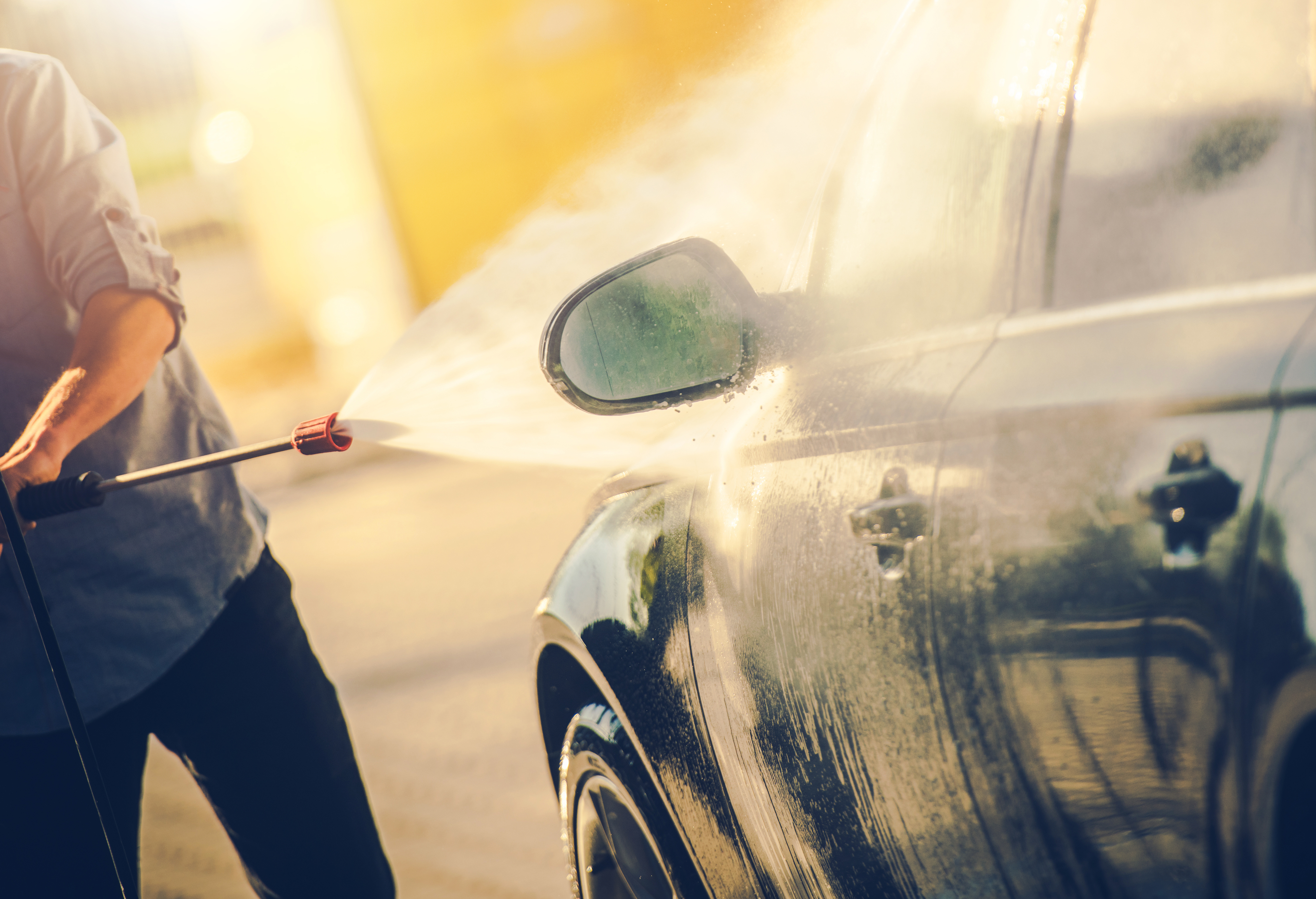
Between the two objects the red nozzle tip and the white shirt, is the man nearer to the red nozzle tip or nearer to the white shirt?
the white shirt

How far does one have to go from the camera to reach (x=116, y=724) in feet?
6.08

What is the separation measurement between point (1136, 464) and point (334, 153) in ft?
38.0

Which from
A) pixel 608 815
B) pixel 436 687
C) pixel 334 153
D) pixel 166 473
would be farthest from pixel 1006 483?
pixel 334 153

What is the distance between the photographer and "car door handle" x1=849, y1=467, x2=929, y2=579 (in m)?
1.06

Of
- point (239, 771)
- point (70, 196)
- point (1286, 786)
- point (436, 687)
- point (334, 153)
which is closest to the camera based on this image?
point (1286, 786)

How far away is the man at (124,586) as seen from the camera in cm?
171

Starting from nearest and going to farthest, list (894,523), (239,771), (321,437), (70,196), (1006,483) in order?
(1006,483), (894,523), (321,437), (70,196), (239,771)

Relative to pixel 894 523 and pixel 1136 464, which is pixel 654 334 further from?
pixel 1136 464

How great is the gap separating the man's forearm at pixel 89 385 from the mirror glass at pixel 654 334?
28.9 inches

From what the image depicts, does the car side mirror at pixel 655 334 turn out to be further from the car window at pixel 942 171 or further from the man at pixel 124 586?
the man at pixel 124 586

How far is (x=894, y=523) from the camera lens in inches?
42.8

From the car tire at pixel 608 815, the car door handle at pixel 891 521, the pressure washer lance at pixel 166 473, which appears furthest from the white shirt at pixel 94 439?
the car door handle at pixel 891 521

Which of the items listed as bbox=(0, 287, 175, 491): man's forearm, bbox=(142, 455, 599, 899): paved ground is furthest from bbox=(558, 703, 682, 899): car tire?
bbox=(0, 287, 175, 491): man's forearm

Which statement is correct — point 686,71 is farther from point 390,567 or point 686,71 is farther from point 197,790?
point 390,567
